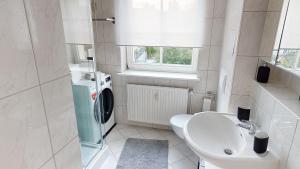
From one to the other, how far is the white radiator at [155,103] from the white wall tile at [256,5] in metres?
1.23

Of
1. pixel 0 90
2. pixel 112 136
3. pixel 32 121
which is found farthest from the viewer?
pixel 112 136

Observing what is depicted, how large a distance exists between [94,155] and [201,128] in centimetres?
128

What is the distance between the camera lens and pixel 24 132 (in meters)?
0.62

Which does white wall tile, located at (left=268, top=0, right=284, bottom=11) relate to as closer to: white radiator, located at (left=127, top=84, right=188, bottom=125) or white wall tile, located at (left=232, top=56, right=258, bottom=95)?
white wall tile, located at (left=232, top=56, right=258, bottom=95)

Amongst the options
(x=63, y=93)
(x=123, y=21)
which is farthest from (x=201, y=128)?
(x=123, y=21)

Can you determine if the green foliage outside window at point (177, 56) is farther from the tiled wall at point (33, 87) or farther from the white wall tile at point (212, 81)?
the tiled wall at point (33, 87)

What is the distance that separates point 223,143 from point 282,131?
44cm

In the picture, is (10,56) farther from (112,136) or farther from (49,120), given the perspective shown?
(112,136)

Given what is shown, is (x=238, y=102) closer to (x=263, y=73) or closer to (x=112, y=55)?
(x=263, y=73)

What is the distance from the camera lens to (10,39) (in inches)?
21.6

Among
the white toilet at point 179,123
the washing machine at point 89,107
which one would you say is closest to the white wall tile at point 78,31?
the washing machine at point 89,107

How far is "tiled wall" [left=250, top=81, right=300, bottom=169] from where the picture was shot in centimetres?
88

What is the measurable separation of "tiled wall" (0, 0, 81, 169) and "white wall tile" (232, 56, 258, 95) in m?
1.24

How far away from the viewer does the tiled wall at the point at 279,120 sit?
0.88m
